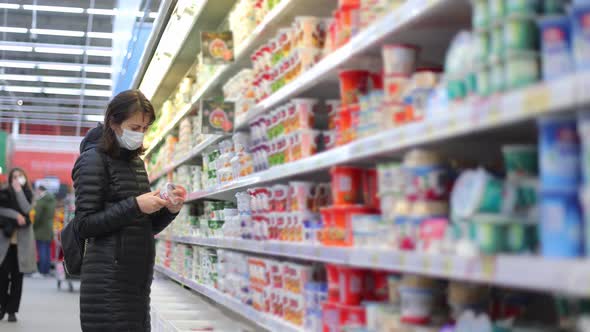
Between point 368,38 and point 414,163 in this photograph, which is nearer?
point 414,163

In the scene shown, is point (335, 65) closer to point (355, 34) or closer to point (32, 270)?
point (355, 34)

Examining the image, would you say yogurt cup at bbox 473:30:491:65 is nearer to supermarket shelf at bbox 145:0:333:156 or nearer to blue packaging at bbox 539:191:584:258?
blue packaging at bbox 539:191:584:258

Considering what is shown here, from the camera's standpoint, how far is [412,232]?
1.71 metres

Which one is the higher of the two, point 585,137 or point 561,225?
point 585,137

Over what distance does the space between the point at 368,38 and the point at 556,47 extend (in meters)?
0.75

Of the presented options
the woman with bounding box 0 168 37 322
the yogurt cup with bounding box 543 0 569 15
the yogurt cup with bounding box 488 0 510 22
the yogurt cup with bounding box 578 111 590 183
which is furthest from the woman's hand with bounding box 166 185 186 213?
the woman with bounding box 0 168 37 322

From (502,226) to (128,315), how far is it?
2.15 m

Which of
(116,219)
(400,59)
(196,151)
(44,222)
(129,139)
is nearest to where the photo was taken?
(400,59)

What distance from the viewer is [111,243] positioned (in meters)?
3.17

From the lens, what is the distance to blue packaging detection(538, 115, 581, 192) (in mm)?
1256

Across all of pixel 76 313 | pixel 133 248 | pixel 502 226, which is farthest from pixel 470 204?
pixel 76 313

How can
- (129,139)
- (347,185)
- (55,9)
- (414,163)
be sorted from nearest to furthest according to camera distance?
(414,163), (347,185), (129,139), (55,9)

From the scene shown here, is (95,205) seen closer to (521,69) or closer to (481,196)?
(481,196)

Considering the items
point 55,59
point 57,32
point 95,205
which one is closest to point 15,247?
point 95,205
